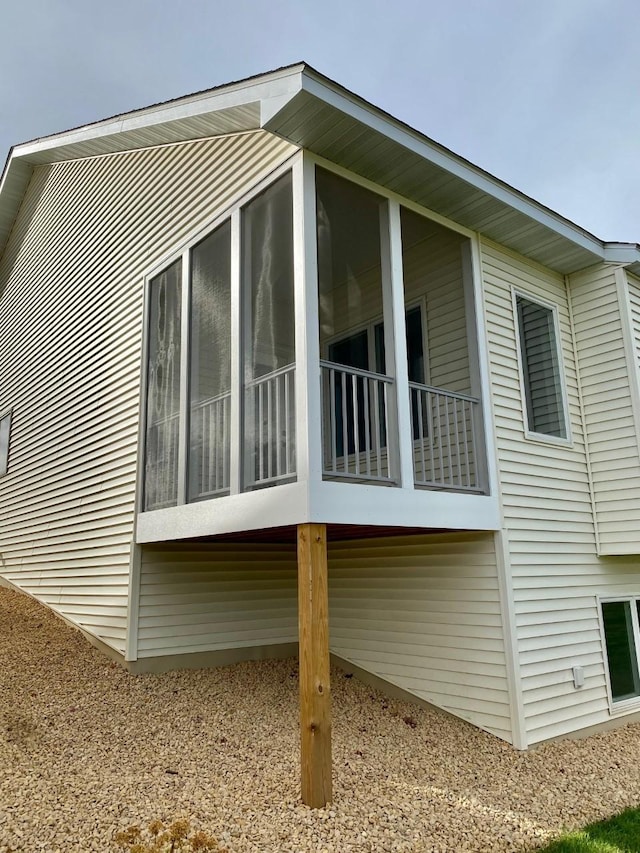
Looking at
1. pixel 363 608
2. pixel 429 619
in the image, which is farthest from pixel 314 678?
pixel 363 608

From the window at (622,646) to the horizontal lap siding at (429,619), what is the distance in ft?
5.79

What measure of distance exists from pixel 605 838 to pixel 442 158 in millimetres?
5288

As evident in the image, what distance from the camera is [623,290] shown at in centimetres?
713

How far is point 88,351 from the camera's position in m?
8.80

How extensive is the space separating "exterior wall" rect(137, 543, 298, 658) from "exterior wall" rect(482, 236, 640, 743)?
9.96ft

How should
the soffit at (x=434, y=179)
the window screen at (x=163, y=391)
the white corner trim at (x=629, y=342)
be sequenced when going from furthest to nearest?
the white corner trim at (x=629, y=342)
the window screen at (x=163, y=391)
the soffit at (x=434, y=179)

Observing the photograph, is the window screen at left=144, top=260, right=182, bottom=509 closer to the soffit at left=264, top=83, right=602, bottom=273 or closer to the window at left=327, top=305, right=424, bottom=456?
the window at left=327, top=305, right=424, bottom=456

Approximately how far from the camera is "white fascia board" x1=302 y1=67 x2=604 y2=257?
4691mm

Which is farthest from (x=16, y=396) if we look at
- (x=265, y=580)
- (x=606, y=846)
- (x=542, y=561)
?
(x=606, y=846)

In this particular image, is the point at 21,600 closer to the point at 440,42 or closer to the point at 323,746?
the point at 323,746

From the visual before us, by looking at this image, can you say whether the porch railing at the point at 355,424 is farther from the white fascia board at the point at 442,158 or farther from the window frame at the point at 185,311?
the white fascia board at the point at 442,158

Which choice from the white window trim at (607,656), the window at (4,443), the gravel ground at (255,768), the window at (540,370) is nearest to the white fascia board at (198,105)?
the window at (540,370)

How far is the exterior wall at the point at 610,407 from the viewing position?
6.87 meters

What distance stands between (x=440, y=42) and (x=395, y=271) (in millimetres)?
24936
